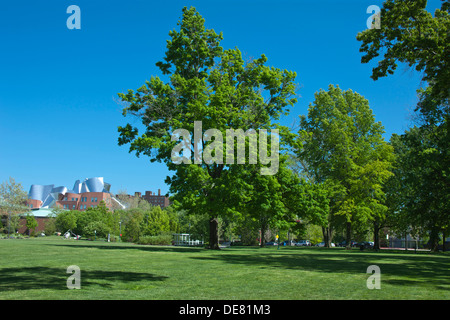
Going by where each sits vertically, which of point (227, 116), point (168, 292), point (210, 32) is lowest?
point (168, 292)

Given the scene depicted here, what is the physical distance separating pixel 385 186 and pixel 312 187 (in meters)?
24.7

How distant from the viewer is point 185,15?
126ft

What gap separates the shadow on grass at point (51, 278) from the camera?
10.7m

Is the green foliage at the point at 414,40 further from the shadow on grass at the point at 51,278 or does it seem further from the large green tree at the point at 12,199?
the large green tree at the point at 12,199

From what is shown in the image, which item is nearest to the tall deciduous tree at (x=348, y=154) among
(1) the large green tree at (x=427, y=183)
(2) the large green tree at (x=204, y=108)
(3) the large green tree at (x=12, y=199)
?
(1) the large green tree at (x=427, y=183)

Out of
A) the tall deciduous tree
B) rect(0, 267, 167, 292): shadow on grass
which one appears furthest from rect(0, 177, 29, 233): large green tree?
rect(0, 267, 167, 292): shadow on grass

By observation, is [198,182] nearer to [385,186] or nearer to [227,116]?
[227,116]

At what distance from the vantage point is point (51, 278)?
12.4 meters

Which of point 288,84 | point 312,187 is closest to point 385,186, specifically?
point 312,187

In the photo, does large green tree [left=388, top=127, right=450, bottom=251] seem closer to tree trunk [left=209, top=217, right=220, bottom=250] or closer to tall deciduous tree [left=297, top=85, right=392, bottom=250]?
tall deciduous tree [left=297, top=85, right=392, bottom=250]

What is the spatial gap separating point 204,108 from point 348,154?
93.7 feet

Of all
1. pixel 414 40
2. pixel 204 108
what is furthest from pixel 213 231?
pixel 414 40
